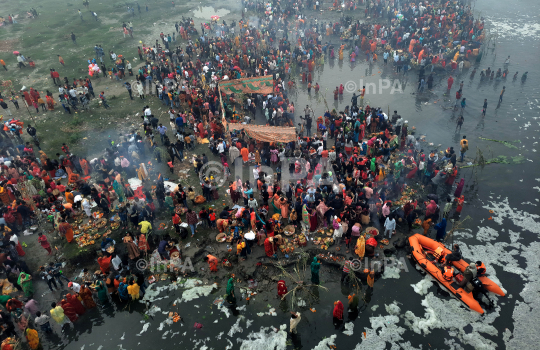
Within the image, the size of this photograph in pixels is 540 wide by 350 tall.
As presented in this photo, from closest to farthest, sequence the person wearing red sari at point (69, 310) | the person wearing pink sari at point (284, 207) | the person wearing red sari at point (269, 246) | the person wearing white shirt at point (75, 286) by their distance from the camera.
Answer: the person wearing red sari at point (69, 310) < the person wearing white shirt at point (75, 286) < the person wearing red sari at point (269, 246) < the person wearing pink sari at point (284, 207)

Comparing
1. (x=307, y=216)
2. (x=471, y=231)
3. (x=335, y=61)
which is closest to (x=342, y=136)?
(x=307, y=216)

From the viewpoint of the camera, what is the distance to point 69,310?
36.6 ft

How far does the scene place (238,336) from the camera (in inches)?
427

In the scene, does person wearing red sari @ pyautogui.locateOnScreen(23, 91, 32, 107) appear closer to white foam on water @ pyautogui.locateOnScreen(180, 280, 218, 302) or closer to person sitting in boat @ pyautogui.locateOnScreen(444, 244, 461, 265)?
white foam on water @ pyautogui.locateOnScreen(180, 280, 218, 302)

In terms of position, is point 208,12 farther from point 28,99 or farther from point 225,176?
point 225,176

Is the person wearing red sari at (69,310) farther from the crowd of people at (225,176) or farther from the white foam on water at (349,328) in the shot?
the white foam on water at (349,328)

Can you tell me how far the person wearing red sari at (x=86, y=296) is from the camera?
1141 cm

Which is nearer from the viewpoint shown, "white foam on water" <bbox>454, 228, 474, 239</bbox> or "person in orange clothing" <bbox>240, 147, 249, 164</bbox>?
"white foam on water" <bbox>454, 228, 474, 239</bbox>

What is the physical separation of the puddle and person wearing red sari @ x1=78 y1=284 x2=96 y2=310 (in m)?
39.1

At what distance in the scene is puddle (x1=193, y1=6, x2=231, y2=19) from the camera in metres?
42.4

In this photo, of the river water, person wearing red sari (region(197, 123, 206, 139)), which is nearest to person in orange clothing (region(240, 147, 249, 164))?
person wearing red sari (region(197, 123, 206, 139))

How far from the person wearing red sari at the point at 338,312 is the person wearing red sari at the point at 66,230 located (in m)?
11.5
